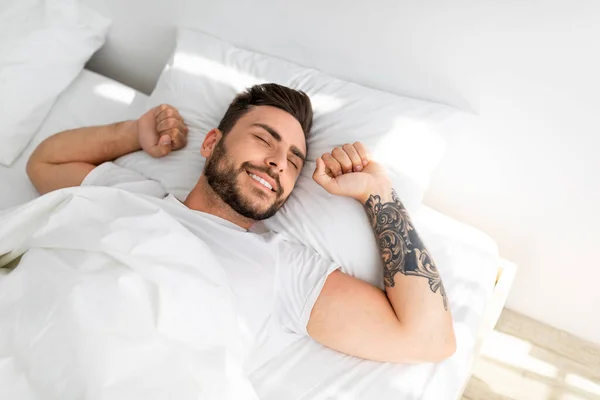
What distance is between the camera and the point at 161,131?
156 cm

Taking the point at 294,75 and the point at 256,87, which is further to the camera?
the point at 294,75

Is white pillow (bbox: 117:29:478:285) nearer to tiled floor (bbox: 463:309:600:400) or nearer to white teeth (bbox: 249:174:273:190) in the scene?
white teeth (bbox: 249:174:273:190)

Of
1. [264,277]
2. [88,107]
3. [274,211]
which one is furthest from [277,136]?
[88,107]

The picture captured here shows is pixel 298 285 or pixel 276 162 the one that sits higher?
pixel 276 162

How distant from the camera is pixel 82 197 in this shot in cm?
120

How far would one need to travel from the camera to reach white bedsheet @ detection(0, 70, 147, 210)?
1.80 metres

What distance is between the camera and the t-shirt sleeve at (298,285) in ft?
4.03

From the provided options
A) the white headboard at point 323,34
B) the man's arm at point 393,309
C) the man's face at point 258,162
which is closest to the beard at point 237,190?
the man's face at point 258,162

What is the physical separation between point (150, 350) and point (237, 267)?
0.32 metres

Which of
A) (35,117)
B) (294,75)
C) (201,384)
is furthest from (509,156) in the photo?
(35,117)

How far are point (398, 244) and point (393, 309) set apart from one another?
0.15 metres

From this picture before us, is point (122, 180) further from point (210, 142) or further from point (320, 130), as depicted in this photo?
point (320, 130)

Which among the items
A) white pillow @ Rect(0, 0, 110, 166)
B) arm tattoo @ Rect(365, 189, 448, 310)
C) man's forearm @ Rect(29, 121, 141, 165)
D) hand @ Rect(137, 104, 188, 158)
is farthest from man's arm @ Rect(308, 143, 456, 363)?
white pillow @ Rect(0, 0, 110, 166)

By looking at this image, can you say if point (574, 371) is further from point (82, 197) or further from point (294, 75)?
point (82, 197)
